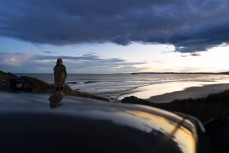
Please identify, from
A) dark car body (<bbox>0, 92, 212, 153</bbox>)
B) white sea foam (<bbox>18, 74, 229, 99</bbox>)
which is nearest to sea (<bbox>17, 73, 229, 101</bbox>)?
white sea foam (<bbox>18, 74, 229, 99</bbox>)

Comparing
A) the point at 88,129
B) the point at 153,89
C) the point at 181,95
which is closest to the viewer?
the point at 88,129

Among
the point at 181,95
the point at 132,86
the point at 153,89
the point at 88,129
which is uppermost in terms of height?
the point at 88,129

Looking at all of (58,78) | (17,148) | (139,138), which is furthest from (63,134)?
(58,78)

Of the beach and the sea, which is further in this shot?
the sea

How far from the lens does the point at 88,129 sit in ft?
5.23

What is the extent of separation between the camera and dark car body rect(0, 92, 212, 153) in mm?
1399

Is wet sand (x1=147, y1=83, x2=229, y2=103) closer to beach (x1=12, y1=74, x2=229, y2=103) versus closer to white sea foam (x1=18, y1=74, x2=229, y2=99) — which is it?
beach (x1=12, y1=74, x2=229, y2=103)

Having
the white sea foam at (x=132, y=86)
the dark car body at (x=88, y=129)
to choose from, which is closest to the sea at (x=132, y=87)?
the white sea foam at (x=132, y=86)

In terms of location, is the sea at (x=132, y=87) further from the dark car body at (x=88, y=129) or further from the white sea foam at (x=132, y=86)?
the dark car body at (x=88, y=129)

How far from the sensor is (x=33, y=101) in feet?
7.16

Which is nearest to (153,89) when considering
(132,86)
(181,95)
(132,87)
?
(132,87)

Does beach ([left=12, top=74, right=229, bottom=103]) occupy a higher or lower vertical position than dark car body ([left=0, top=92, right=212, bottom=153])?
lower

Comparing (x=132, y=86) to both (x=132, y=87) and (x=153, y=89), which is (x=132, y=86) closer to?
(x=132, y=87)

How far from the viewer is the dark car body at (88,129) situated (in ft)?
4.59
